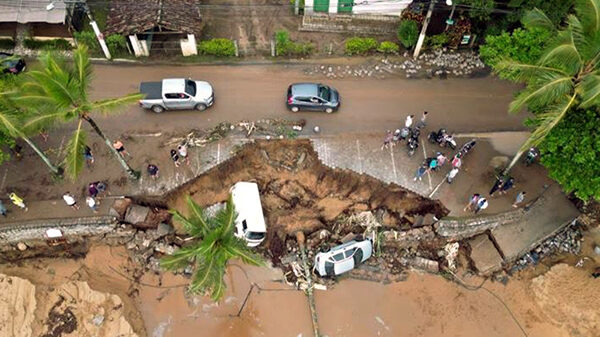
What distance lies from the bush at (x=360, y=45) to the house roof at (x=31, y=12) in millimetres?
16469

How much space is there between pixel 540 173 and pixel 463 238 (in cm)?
527

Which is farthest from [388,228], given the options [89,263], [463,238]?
[89,263]

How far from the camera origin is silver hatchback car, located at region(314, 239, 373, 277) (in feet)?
78.7

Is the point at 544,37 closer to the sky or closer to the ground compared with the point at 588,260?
closer to the sky

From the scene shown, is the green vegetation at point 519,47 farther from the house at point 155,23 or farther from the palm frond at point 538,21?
the house at point 155,23

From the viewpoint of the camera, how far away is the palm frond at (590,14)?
17.5m

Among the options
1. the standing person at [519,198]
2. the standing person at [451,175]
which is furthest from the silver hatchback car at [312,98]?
the standing person at [519,198]

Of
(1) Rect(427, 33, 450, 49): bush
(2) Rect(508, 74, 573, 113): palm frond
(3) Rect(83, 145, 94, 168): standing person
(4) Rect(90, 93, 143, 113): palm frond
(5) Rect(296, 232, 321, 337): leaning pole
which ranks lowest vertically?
(5) Rect(296, 232, 321, 337): leaning pole

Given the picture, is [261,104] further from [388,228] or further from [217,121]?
[388,228]

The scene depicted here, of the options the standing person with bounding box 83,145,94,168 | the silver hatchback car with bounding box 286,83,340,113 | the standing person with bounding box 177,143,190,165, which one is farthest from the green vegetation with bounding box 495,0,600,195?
the standing person with bounding box 83,145,94,168

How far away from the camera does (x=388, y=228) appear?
83.4 ft

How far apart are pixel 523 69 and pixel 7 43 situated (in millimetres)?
28001

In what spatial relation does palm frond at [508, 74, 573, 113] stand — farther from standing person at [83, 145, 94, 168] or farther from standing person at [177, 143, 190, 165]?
standing person at [83, 145, 94, 168]

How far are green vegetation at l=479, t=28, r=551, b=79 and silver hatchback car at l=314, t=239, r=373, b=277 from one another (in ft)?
34.5
